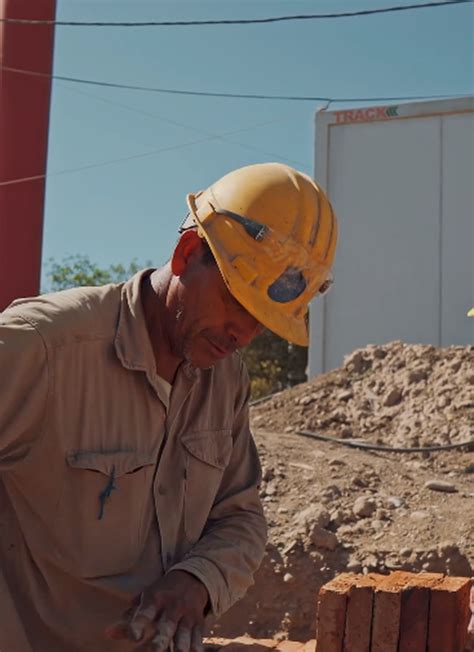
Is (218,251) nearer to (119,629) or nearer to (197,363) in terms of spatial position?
(197,363)

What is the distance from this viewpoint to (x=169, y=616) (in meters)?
2.36

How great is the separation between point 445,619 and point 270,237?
2.41 meters

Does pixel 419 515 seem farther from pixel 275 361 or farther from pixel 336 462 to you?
pixel 275 361

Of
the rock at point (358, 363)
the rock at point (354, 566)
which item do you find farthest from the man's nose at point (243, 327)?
the rock at point (358, 363)

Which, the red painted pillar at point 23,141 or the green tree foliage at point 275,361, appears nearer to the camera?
the red painted pillar at point 23,141

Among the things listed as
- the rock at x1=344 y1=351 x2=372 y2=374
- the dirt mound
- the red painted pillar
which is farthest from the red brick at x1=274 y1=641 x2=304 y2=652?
the red painted pillar

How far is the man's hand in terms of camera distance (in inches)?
89.9

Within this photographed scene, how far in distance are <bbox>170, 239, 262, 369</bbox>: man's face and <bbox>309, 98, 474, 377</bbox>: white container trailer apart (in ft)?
34.9

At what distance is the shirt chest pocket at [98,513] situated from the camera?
2369 millimetres

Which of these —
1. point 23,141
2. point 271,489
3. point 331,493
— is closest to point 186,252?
point 331,493

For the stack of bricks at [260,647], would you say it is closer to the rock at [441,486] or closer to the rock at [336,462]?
the rock at [441,486]

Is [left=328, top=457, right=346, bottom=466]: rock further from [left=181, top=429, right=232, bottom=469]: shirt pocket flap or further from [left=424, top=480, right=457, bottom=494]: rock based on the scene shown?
[left=181, top=429, right=232, bottom=469]: shirt pocket flap

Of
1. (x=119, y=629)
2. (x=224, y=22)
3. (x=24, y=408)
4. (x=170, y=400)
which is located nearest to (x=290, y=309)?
(x=170, y=400)

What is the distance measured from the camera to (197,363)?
8.28 ft
